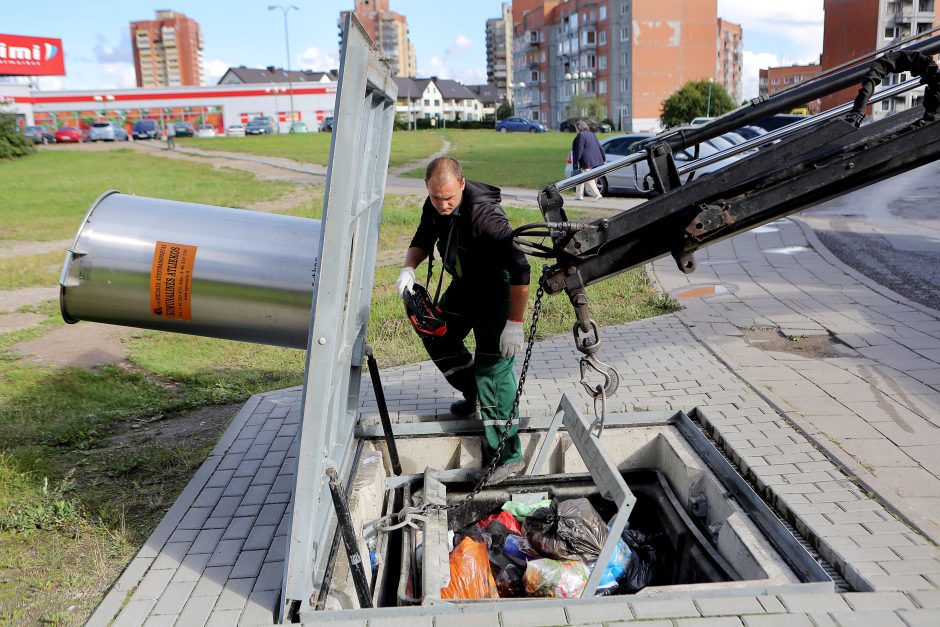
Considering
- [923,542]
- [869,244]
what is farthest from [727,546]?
[869,244]

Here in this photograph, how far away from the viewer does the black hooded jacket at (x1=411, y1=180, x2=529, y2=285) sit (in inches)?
166

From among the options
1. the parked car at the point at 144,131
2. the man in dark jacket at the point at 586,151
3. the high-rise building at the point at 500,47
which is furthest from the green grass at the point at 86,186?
the high-rise building at the point at 500,47

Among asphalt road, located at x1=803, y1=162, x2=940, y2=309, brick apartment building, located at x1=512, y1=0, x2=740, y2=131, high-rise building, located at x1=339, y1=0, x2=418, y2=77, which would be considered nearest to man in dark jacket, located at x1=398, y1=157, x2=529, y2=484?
asphalt road, located at x1=803, y1=162, x2=940, y2=309

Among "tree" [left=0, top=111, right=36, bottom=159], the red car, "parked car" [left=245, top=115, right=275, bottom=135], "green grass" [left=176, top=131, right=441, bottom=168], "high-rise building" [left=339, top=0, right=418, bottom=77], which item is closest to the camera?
"green grass" [left=176, top=131, right=441, bottom=168]

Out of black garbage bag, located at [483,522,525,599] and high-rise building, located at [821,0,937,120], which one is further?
high-rise building, located at [821,0,937,120]

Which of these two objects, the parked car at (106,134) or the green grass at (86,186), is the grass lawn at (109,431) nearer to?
the green grass at (86,186)

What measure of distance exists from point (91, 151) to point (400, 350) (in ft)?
126

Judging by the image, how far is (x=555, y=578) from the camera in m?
3.73

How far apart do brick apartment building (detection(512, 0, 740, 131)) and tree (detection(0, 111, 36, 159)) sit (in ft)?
185

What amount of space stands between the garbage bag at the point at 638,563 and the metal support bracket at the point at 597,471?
0.33 meters

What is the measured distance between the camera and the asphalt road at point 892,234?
9648 mm

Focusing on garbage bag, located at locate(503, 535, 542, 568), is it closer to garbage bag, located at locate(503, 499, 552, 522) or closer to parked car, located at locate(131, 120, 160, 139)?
garbage bag, located at locate(503, 499, 552, 522)

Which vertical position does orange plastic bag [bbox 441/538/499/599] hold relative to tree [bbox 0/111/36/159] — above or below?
below

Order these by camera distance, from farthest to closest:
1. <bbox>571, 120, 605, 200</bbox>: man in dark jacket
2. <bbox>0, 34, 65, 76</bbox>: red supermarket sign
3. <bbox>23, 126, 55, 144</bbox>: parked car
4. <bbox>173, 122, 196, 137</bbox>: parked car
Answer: <bbox>0, 34, 65, 76</bbox>: red supermarket sign → <bbox>173, 122, 196, 137</bbox>: parked car → <bbox>23, 126, 55, 144</bbox>: parked car → <bbox>571, 120, 605, 200</bbox>: man in dark jacket
